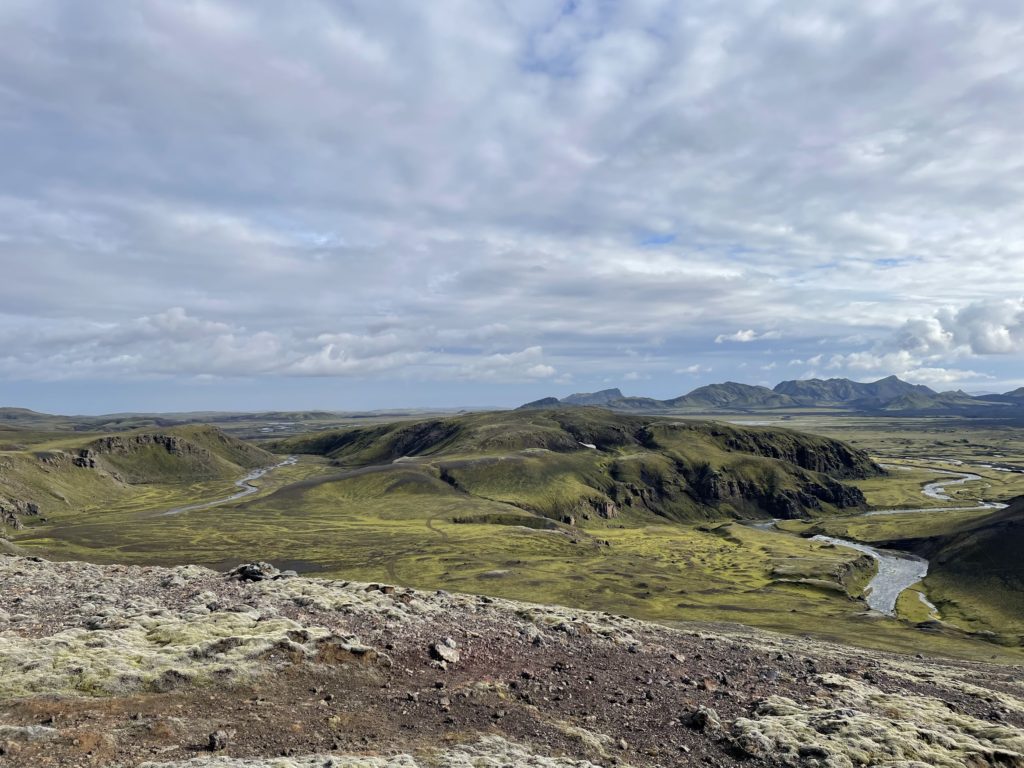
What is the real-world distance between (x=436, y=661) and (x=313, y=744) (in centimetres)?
1074

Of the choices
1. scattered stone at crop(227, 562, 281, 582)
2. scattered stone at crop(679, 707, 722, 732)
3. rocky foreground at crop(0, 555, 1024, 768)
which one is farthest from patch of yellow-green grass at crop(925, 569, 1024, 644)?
scattered stone at crop(227, 562, 281, 582)

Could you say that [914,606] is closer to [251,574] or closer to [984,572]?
[984,572]

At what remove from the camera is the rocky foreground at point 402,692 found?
22.9m

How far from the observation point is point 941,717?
3434cm

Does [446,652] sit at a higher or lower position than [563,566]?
higher

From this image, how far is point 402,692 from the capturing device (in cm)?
2917

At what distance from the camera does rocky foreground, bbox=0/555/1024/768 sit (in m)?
22.9

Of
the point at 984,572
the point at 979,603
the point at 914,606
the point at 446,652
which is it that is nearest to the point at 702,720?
the point at 446,652

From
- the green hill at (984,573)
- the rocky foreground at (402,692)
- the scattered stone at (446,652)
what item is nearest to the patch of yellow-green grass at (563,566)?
the green hill at (984,573)

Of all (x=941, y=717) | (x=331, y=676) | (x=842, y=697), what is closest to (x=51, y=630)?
(x=331, y=676)

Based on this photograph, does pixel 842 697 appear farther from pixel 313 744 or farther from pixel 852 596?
pixel 852 596

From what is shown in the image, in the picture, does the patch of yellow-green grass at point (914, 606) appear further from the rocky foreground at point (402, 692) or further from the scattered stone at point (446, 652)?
the scattered stone at point (446, 652)

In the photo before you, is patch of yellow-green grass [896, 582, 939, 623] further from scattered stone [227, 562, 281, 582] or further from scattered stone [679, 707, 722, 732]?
scattered stone [227, 562, 281, 582]

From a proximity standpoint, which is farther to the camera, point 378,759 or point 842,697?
point 842,697
